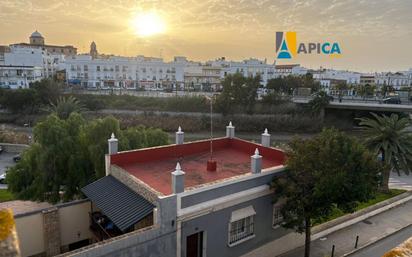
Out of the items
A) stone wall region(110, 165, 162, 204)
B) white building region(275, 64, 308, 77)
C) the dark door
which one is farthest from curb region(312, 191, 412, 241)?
white building region(275, 64, 308, 77)

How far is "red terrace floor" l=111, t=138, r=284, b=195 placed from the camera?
14.3 m

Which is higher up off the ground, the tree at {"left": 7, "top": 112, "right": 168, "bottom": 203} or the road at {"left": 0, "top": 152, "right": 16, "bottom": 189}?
the tree at {"left": 7, "top": 112, "right": 168, "bottom": 203}

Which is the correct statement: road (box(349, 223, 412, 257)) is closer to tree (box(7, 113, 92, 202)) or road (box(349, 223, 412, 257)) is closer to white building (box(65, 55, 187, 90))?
tree (box(7, 113, 92, 202))

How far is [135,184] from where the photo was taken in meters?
13.1

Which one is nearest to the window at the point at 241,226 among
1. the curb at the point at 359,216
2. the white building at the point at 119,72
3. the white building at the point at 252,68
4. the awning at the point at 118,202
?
the curb at the point at 359,216

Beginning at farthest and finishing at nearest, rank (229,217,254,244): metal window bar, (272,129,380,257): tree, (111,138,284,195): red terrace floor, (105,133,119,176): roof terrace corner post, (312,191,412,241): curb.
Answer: (312,191,412,241): curb
(105,133,119,176): roof terrace corner post
(111,138,284,195): red terrace floor
(229,217,254,244): metal window bar
(272,129,380,257): tree

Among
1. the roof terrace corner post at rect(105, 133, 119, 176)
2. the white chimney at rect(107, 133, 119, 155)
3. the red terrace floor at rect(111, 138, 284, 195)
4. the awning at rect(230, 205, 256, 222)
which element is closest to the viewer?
the awning at rect(230, 205, 256, 222)

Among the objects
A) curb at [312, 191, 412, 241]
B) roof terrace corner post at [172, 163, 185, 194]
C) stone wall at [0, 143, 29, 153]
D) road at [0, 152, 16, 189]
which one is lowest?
road at [0, 152, 16, 189]

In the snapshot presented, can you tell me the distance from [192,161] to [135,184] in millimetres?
4698

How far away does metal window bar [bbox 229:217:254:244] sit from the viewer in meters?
13.3

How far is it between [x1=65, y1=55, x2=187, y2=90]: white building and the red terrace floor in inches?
3587

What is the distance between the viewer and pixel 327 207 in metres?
13.2

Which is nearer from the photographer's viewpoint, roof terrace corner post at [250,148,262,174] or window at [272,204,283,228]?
roof terrace corner post at [250,148,262,174]

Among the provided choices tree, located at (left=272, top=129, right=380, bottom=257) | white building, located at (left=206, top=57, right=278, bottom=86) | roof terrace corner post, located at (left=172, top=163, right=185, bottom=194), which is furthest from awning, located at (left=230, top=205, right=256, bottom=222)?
white building, located at (left=206, top=57, right=278, bottom=86)
